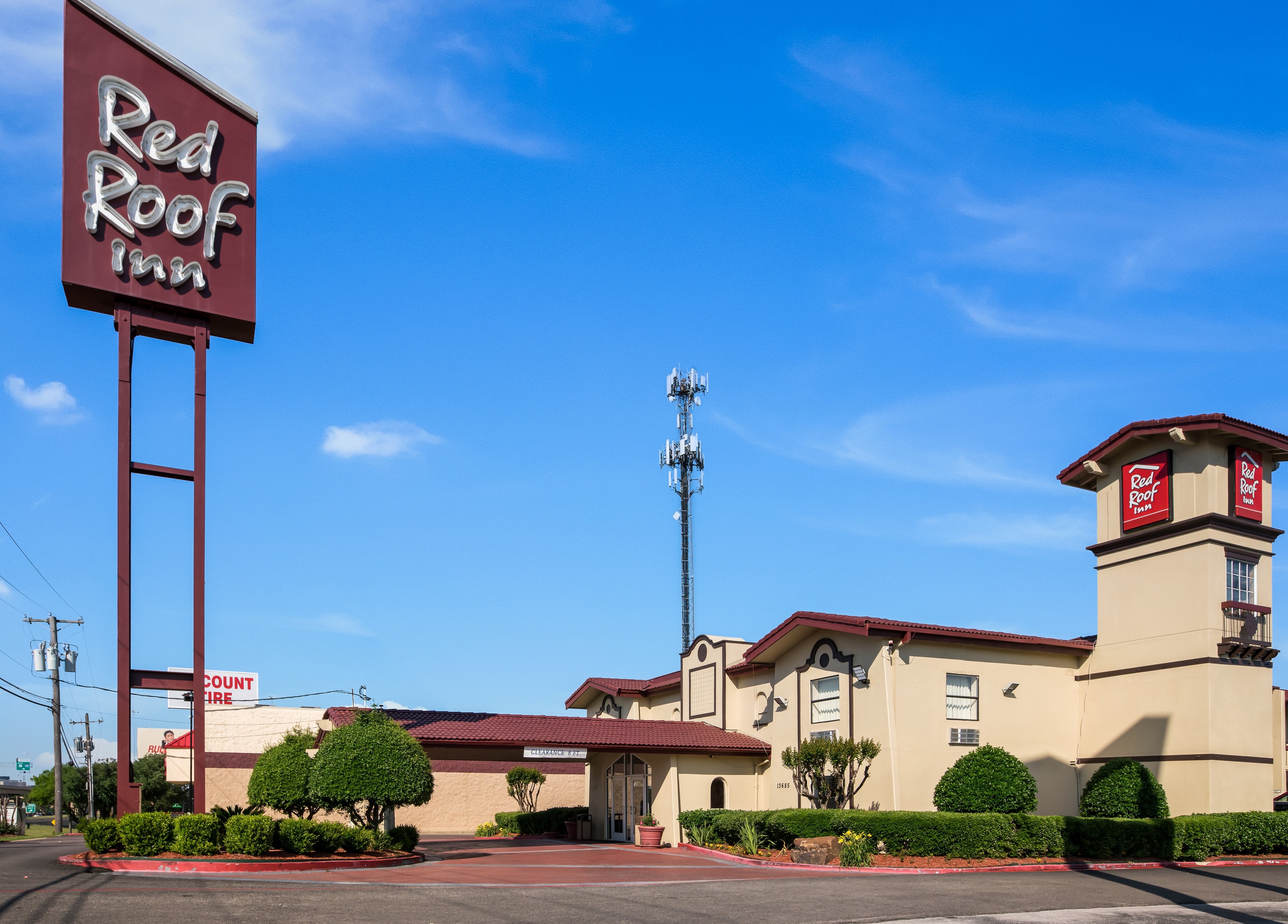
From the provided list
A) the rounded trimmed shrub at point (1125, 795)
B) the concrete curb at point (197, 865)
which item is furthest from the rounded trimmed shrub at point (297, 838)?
the rounded trimmed shrub at point (1125, 795)

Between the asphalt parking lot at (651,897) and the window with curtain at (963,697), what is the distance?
640 centimetres

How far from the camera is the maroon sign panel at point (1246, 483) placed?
28.7m

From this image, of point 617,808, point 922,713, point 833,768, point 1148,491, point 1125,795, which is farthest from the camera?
point 617,808

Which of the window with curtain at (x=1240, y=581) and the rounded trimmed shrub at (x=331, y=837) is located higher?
the window with curtain at (x=1240, y=581)

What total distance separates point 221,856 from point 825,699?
16.4m

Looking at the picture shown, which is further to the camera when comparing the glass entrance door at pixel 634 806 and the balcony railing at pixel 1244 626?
the glass entrance door at pixel 634 806

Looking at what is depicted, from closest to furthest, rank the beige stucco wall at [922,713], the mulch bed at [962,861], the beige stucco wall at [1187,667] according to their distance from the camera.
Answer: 1. the mulch bed at [962,861]
2. the beige stucco wall at [1187,667]
3. the beige stucco wall at [922,713]

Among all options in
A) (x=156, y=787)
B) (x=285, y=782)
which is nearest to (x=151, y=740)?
(x=156, y=787)

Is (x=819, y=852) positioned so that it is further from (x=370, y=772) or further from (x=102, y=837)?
(x=102, y=837)

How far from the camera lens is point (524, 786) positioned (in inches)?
1631

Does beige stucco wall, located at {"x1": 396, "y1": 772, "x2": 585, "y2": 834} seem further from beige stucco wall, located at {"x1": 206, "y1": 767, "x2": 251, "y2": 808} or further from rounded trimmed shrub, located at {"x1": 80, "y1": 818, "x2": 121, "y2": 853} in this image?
rounded trimmed shrub, located at {"x1": 80, "y1": 818, "x2": 121, "y2": 853}

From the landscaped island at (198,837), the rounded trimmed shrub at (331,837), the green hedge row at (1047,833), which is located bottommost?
the green hedge row at (1047,833)

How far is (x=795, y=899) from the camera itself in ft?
57.5

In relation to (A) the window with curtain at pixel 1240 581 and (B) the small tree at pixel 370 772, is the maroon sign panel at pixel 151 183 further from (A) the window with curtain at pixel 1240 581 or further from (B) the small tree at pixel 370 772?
(A) the window with curtain at pixel 1240 581
